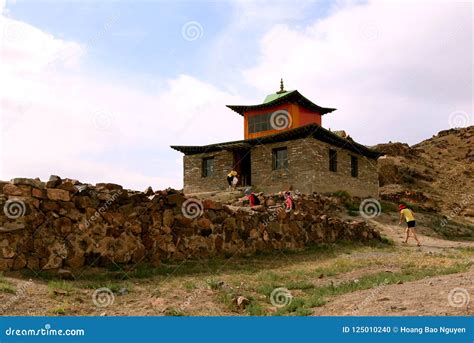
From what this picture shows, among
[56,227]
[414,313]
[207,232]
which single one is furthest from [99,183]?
[414,313]

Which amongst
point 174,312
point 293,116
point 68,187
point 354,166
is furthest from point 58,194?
point 354,166

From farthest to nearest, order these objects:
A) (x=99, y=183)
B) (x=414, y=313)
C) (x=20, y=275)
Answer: (x=99, y=183)
(x=20, y=275)
(x=414, y=313)

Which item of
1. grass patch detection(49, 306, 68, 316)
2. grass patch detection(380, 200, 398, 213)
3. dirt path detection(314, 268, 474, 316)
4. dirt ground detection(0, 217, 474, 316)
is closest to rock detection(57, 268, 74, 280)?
dirt ground detection(0, 217, 474, 316)

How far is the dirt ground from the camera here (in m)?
5.90

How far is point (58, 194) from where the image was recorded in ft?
28.6

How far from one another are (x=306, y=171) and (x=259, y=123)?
6234mm

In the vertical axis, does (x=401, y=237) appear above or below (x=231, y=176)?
below

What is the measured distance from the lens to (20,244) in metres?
8.09

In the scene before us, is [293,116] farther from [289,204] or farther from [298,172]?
[289,204]

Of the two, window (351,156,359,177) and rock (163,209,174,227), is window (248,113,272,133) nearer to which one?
window (351,156,359,177)

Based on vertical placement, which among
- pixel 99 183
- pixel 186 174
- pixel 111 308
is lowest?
pixel 111 308

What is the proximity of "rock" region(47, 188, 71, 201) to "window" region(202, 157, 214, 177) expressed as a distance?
20524mm

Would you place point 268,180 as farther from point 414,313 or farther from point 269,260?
point 414,313

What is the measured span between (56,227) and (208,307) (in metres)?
3.74
